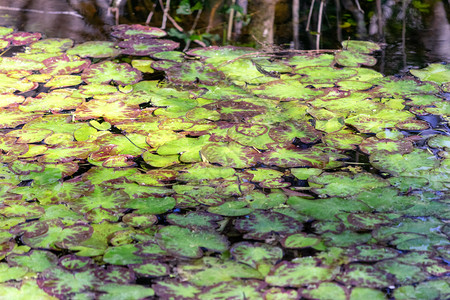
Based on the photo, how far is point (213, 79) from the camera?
2.41 meters

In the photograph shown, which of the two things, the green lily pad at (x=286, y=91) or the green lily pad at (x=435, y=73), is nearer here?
the green lily pad at (x=286, y=91)

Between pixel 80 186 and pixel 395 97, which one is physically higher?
pixel 395 97

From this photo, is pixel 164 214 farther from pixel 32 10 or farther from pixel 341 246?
pixel 32 10

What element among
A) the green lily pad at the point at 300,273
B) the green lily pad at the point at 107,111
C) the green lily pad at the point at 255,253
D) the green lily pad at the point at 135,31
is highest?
the green lily pad at the point at 135,31

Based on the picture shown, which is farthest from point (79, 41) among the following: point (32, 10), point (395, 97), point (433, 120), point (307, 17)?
point (433, 120)

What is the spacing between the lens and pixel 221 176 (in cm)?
165

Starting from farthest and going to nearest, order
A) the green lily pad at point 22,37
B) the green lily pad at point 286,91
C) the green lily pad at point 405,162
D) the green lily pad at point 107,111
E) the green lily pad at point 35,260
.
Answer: the green lily pad at point 22,37 < the green lily pad at point 286,91 < the green lily pad at point 107,111 < the green lily pad at point 405,162 < the green lily pad at point 35,260

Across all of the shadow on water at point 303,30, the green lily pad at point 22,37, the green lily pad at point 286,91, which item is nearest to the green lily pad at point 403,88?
the shadow on water at point 303,30

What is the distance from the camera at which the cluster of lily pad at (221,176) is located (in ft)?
4.01

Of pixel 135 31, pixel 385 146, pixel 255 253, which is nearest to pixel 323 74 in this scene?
pixel 385 146

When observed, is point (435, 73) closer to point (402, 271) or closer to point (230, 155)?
point (230, 155)

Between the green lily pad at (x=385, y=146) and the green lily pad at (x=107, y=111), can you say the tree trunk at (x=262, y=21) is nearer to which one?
the green lily pad at (x=107, y=111)

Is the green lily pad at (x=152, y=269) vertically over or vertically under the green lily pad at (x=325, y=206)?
under

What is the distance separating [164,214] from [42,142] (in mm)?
682
